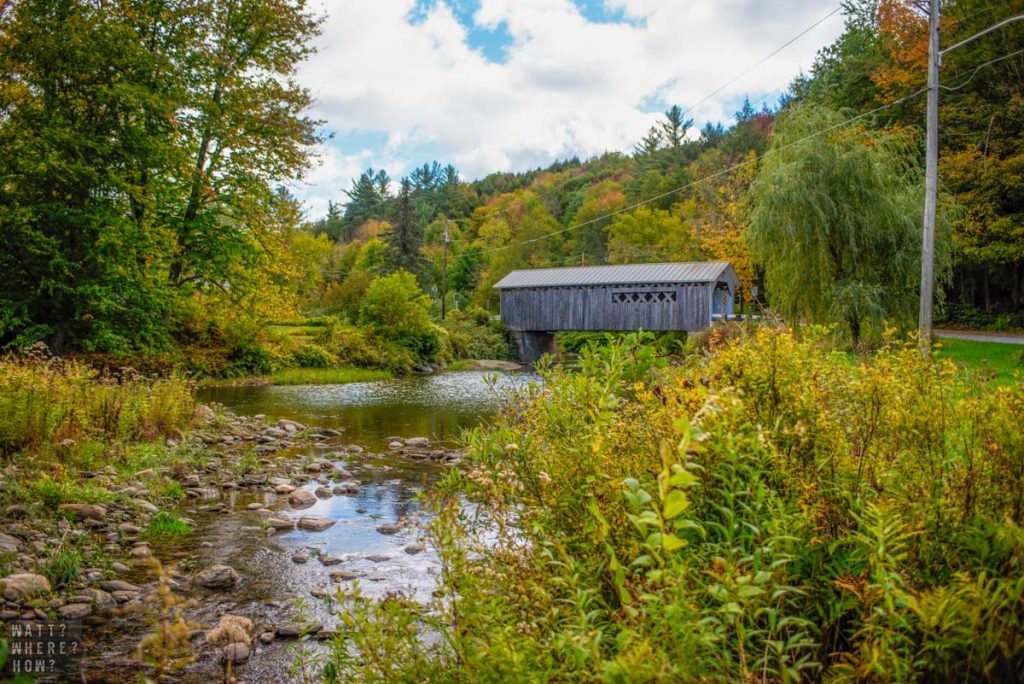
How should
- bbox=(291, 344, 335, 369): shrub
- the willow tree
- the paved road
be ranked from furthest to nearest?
bbox=(291, 344, 335, 369): shrub
the paved road
the willow tree

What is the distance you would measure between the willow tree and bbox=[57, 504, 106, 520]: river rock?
14.9m

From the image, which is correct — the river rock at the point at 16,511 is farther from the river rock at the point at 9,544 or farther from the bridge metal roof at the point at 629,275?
the bridge metal roof at the point at 629,275

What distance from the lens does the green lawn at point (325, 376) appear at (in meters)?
21.6

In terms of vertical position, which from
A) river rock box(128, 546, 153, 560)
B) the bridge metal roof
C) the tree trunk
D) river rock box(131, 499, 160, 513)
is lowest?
river rock box(128, 546, 153, 560)

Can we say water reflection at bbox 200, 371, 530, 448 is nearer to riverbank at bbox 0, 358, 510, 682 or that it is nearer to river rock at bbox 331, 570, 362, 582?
riverbank at bbox 0, 358, 510, 682

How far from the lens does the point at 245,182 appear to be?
18203 millimetres

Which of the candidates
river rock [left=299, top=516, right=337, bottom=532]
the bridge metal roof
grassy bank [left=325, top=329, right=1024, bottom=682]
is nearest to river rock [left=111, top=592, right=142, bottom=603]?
river rock [left=299, top=516, right=337, bottom=532]

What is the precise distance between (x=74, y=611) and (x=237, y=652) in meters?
1.40

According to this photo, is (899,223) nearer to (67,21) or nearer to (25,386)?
(25,386)

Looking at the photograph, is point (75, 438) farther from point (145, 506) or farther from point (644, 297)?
point (644, 297)

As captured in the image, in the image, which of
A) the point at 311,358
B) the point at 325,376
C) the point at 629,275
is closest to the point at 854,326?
the point at 629,275

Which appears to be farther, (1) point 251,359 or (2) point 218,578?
(1) point 251,359

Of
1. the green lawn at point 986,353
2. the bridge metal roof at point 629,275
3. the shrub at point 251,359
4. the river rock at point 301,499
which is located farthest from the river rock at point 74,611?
the bridge metal roof at point 629,275

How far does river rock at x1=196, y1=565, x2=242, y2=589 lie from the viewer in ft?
17.2
